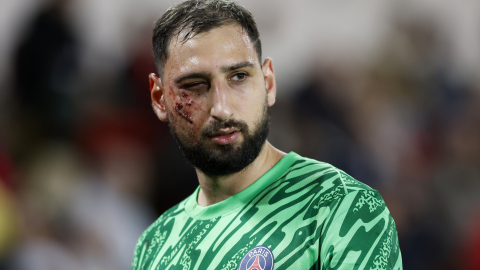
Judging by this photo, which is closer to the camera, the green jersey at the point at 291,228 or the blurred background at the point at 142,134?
the green jersey at the point at 291,228

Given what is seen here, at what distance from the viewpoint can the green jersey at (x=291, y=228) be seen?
1.63m

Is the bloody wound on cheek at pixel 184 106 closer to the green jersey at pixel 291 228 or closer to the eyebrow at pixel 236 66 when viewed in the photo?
the eyebrow at pixel 236 66

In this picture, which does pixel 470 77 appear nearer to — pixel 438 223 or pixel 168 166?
pixel 438 223

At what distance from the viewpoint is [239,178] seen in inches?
81.4

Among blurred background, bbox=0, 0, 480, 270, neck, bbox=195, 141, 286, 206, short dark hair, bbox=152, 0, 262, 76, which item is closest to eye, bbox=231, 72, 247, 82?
short dark hair, bbox=152, 0, 262, 76

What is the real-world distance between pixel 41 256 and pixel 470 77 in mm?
4860

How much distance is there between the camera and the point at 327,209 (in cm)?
172

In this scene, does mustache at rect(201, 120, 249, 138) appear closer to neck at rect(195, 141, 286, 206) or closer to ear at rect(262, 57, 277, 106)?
Answer: neck at rect(195, 141, 286, 206)

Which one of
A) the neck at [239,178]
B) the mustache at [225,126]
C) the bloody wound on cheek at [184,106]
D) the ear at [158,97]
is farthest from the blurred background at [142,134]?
the mustache at [225,126]

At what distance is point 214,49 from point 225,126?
0.30 metres

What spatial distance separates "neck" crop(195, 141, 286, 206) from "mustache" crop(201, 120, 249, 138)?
187 mm

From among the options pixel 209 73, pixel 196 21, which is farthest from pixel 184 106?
pixel 196 21

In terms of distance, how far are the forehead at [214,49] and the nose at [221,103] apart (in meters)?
0.09

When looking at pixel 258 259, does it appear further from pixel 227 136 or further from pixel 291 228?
pixel 227 136
